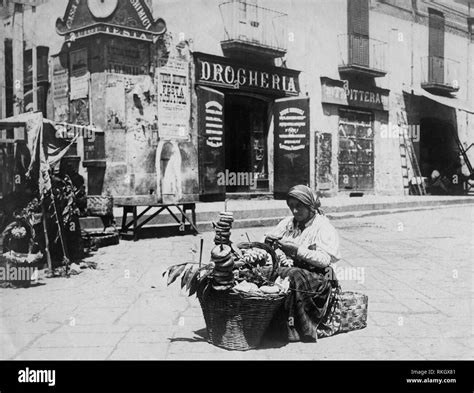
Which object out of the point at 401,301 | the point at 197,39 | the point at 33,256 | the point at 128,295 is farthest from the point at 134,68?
the point at 401,301

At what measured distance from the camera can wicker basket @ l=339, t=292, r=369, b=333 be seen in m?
4.21

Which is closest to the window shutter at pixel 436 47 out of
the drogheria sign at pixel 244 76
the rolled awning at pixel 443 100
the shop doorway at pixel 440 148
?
the rolled awning at pixel 443 100

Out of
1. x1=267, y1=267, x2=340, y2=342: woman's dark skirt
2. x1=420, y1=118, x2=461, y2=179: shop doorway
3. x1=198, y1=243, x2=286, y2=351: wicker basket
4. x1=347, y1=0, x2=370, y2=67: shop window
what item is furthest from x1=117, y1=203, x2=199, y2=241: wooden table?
x1=420, y1=118, x2=461, y2=179: shop doorway

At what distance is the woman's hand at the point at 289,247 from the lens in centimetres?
405

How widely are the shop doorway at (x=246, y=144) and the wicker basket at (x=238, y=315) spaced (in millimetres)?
10399

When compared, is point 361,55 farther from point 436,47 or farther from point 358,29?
point 436,47

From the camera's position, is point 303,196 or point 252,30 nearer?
point 303,196

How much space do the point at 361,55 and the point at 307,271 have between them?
14183mm

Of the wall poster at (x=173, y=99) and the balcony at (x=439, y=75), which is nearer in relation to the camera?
the wall poster at (x=173, y=99)

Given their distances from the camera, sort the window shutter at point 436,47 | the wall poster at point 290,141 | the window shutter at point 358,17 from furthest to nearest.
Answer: the window shutter at point 436,47
the window shutter at point 358,17
the wall poster at point 290,141

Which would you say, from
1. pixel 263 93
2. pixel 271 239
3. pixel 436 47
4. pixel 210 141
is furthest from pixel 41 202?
pixel 436 47

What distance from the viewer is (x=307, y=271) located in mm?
4043

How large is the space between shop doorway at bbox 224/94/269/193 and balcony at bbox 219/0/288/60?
1.21 metres

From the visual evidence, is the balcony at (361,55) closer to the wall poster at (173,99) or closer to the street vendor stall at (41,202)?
the wall poster at (173,99)
